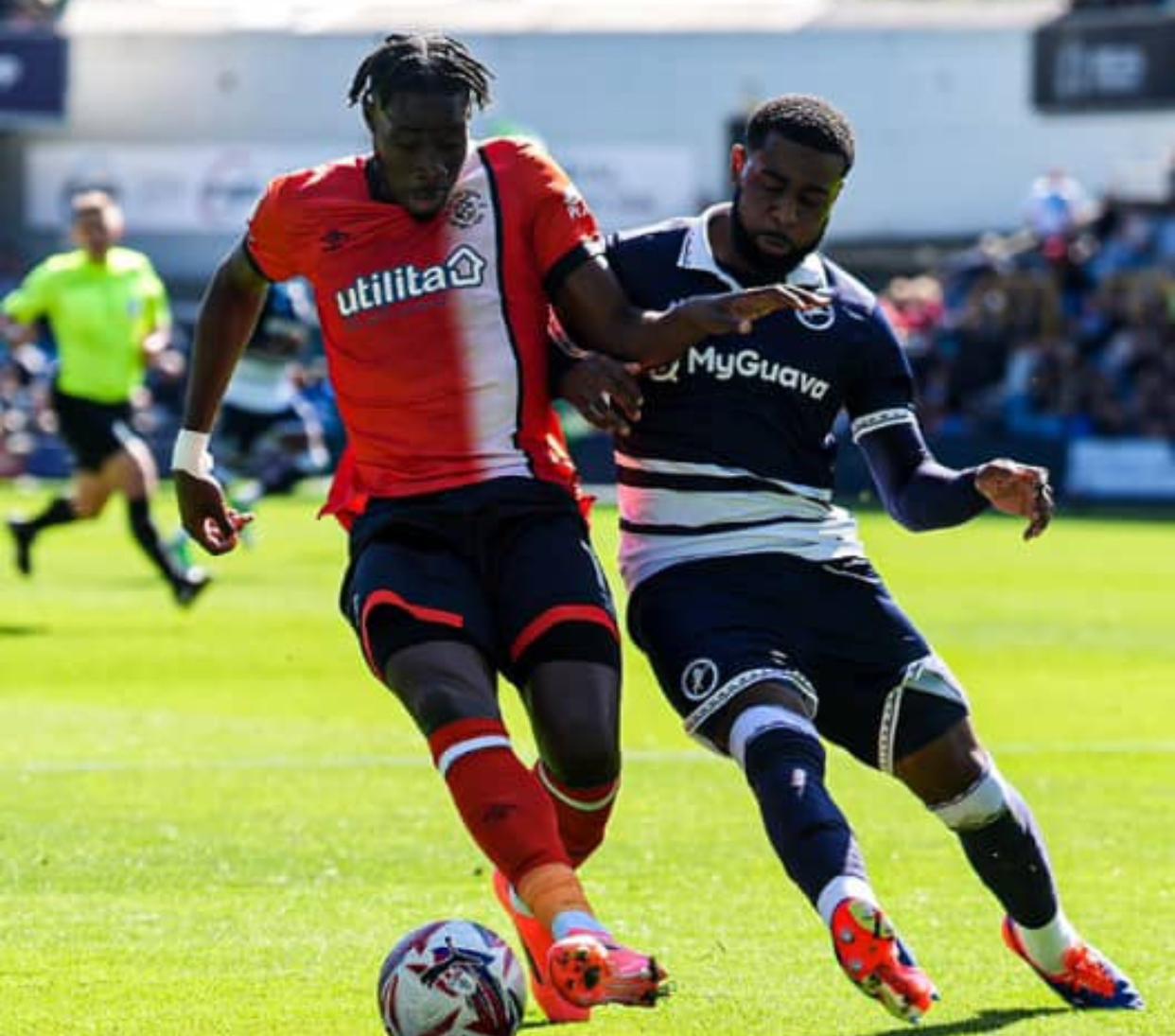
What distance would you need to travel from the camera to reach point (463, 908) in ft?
25.8

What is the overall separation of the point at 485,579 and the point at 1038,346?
96.6ft

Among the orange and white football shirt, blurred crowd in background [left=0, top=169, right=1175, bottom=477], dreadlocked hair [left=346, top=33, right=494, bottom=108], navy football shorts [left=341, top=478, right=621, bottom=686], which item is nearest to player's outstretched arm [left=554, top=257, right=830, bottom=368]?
the orange and white football shirt

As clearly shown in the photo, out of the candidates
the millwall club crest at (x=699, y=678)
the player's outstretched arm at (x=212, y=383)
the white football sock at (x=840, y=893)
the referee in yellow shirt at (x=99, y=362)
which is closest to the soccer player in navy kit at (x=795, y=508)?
the millwall club crest at (x=699, y=678)

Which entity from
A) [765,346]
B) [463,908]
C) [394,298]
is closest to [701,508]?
[765,346]

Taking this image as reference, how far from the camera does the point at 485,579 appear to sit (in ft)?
20.9

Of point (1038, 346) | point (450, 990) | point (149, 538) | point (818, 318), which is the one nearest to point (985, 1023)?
point (450, 990)

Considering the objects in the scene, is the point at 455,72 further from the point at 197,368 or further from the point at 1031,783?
the point at 1031,783

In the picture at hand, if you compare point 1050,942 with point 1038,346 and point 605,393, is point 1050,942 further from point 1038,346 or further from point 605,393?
point 1038,346

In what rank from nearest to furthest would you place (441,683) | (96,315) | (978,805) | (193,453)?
(441,683)
(978,805)
(193,453)
(96,315)

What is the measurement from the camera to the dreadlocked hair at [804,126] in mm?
6383

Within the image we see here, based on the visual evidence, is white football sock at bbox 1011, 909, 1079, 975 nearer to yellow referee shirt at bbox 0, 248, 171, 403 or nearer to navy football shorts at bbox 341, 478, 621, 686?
navy football shorts at bbox 341, 478, 621, 686

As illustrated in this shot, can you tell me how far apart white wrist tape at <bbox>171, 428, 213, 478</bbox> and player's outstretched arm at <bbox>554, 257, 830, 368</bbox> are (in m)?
0.95

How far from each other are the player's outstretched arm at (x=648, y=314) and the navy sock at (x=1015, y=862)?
4.38ft

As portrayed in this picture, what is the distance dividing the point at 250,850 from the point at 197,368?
8.17 ft
